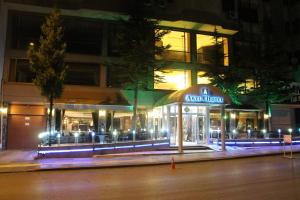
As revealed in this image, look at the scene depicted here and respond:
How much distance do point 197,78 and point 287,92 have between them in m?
9.13

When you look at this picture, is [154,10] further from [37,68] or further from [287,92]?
[287,92]

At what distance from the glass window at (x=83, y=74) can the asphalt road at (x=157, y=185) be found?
558 inches

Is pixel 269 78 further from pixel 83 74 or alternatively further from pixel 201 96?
pixel 83 74

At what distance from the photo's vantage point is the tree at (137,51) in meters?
26.4

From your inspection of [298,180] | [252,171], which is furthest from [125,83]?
[298,180]

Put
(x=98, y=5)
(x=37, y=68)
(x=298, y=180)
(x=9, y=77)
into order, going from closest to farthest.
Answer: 1. (x=298, y=180)
2. (x=37, y=68)
3. (x=9, y=77)
4. (x=98, y=5)

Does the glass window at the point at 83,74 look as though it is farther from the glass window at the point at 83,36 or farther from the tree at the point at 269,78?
the tree at the point at 269,78

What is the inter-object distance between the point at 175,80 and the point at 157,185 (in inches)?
857

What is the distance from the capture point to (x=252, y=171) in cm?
1439

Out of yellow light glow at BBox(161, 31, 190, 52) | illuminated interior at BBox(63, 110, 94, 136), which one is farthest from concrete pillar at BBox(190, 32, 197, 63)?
illuminated interior at BBox(63, 110, 94, 136)

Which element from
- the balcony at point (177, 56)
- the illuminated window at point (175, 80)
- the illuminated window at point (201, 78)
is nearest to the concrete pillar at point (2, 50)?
the illuminated window at point (175, 80)

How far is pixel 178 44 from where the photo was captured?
1302 inches

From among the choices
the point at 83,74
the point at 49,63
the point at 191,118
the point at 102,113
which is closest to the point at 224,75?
the point at 191,118

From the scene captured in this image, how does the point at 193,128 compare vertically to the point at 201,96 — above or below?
below
